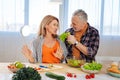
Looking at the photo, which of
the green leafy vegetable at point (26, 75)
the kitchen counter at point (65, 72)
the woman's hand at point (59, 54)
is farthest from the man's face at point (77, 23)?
the green leafy vegetable at point (26, 75)

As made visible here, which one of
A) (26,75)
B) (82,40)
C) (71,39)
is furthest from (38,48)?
A: (26,75)

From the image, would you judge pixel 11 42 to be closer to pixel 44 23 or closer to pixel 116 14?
pixel 44 23

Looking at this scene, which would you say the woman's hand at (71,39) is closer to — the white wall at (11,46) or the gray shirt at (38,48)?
the gray shirt at (38,48)

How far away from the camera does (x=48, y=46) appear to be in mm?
2381

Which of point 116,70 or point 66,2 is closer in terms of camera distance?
point 116,70

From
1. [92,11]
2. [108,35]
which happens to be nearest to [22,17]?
[92,11]

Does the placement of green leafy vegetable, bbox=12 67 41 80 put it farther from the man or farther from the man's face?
the man's face

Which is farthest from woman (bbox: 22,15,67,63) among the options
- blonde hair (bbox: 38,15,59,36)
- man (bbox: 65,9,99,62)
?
man (bbox: 65,9,99,62)

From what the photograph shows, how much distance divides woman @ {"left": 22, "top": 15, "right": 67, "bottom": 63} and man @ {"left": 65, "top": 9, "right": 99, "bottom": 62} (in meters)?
0.13

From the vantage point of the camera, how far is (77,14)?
2.49m

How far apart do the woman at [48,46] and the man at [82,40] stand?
5.0 inches

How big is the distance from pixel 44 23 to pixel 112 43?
1.52 meters

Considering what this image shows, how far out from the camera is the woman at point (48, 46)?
2361 millimetres

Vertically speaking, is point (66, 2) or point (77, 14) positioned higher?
point (66, 2)
